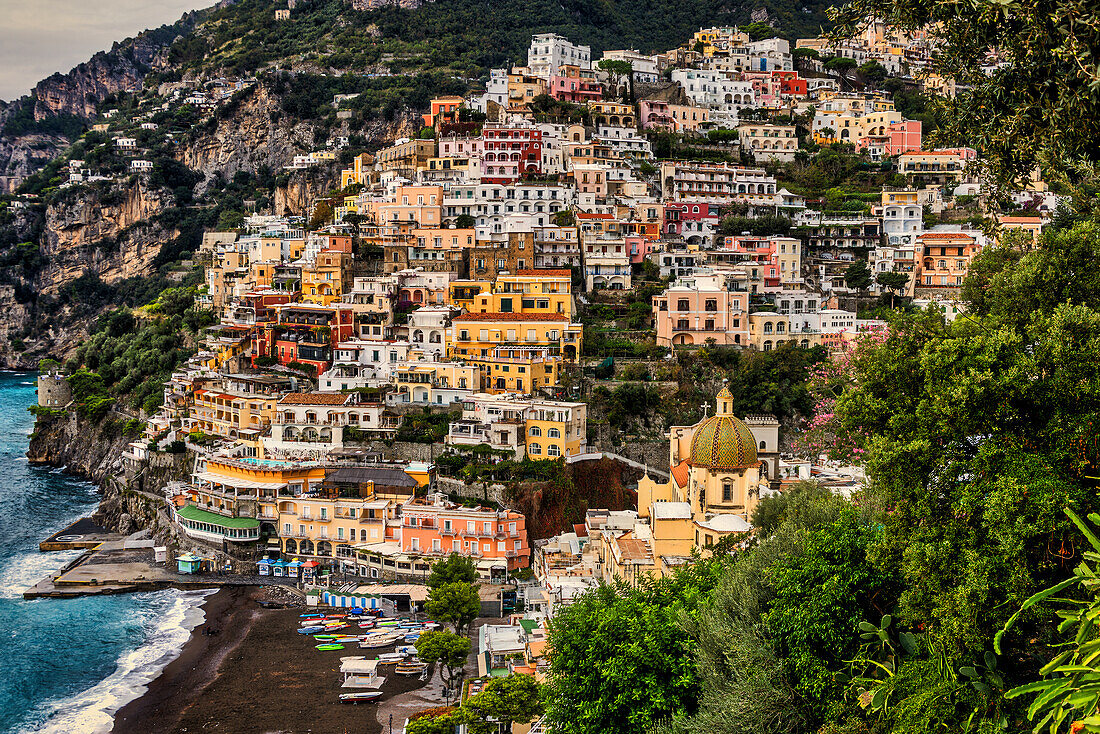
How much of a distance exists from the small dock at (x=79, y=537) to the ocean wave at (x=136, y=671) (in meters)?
9.40

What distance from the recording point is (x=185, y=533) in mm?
47906

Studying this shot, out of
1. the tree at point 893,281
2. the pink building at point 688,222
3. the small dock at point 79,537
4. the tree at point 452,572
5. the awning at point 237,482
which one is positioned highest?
the pink building at point 688,222

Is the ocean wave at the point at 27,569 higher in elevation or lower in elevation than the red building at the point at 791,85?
lower

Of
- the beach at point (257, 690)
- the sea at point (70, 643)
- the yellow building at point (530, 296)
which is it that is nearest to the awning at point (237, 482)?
the sea at point (70, 643)

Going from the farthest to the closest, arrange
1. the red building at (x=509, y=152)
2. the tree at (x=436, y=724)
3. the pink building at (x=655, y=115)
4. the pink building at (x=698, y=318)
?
the pink building at (x=655, y=115), the red building at (x=509, y=152), the pink building at (x=698, y=318), the tree at (x=436, y=724)

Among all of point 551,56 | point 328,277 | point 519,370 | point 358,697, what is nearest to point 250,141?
point 551,56

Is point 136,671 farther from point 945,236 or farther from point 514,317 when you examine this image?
point 945,236

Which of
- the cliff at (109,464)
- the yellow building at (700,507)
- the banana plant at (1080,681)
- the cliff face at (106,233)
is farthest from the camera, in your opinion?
the cliff face at (106,233)

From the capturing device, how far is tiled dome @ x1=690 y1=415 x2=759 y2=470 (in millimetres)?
31797

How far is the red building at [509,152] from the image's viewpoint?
219 feet

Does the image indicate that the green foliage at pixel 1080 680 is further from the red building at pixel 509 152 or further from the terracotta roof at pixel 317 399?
the red building at pixel 509 152

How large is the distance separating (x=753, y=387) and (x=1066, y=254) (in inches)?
1370

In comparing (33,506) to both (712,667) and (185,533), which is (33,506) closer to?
(185,533)

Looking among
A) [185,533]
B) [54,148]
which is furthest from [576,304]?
[54,148]
